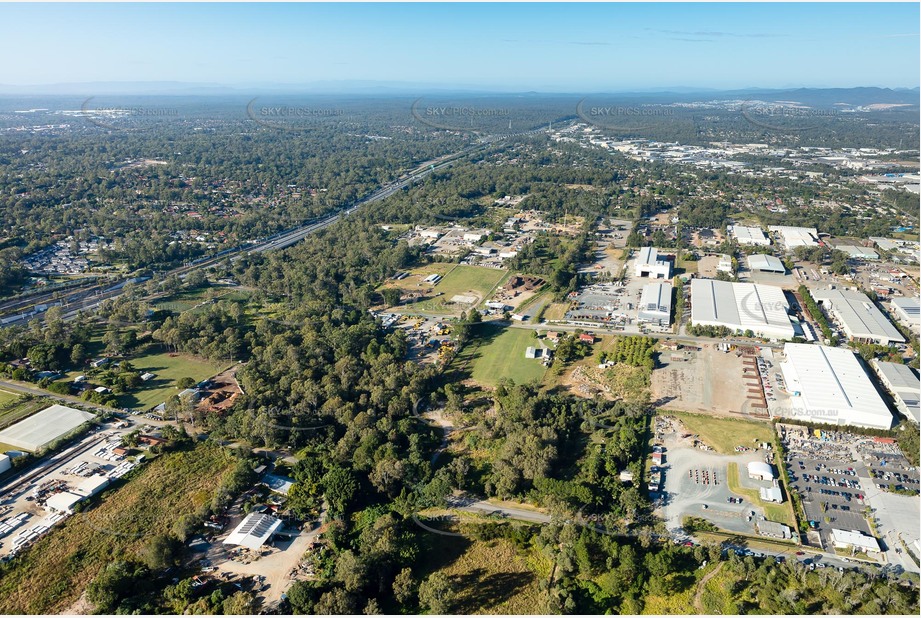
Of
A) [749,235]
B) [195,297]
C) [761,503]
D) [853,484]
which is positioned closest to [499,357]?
[761,503]

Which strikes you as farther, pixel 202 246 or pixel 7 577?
pixel 202 246

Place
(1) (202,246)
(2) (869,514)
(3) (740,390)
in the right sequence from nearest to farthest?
(2) (869,514), (3) (740,390), (1) (202,246)

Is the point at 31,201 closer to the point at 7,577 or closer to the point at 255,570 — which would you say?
the point at 7,577

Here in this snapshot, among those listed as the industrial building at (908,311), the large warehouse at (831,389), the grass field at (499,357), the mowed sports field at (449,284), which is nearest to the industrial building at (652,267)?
the mowed sports field at (449,284)

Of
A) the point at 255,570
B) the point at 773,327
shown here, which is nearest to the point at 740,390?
the point at 773,327

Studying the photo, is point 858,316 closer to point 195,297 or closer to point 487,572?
point 487,572

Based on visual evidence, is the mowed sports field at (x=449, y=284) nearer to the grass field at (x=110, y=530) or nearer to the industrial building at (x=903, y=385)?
the grass field at (x=110, y=530)
